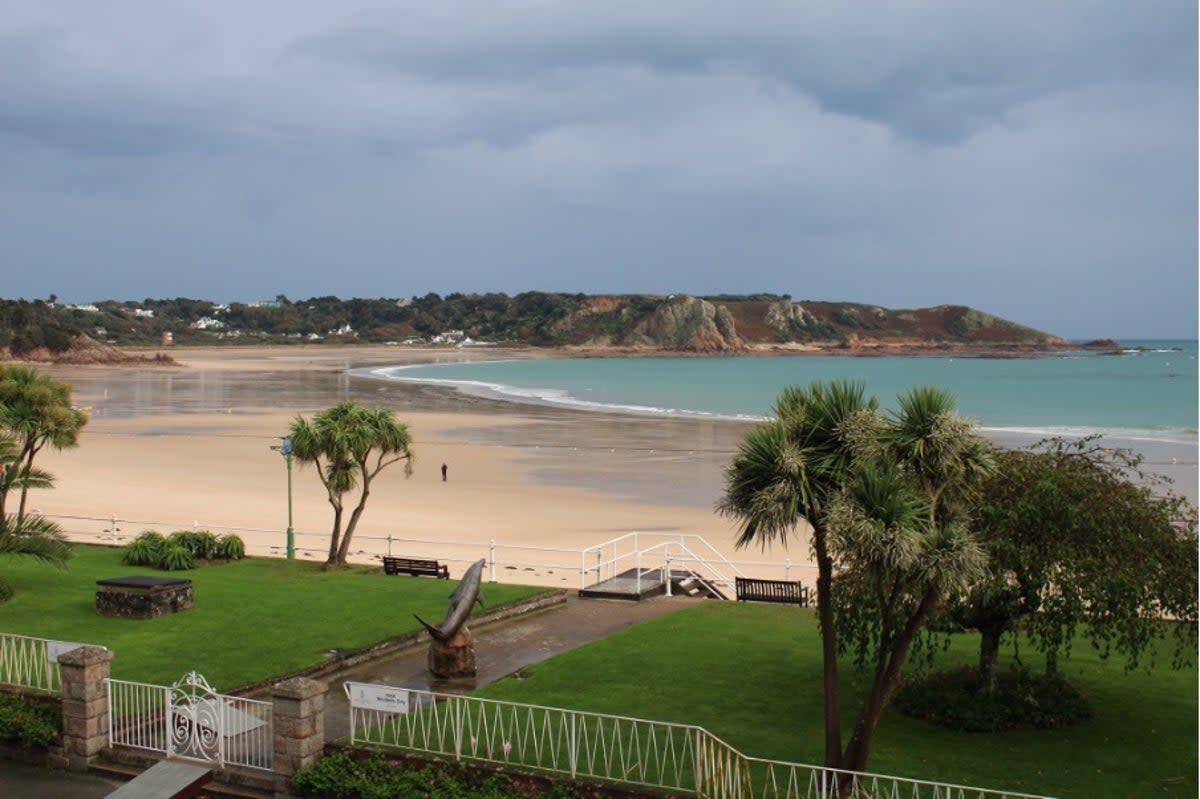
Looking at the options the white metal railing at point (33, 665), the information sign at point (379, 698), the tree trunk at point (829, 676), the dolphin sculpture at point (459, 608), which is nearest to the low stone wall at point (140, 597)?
the white metal railing at point (33, 665)

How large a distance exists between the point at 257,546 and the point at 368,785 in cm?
1778

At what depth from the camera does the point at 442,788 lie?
39.0 ft

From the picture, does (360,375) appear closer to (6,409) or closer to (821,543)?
(6,409)

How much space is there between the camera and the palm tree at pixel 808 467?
36.3ft

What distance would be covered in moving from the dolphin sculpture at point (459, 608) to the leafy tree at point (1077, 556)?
273 inches

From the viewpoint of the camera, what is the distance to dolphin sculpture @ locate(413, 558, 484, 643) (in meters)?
16.1

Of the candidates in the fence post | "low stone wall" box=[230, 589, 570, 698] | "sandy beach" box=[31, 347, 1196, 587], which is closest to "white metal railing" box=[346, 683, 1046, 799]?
the fence post

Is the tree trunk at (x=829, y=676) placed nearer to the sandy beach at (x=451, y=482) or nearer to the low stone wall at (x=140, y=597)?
the sandy beach at (x=451, y=482)

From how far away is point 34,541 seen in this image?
18.4 meters

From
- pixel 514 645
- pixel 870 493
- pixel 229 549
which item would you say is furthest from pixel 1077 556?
pixel 229 549

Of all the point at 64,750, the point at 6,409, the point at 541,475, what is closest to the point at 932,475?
the point at 64,750

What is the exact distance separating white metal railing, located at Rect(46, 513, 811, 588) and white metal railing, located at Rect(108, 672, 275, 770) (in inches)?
441

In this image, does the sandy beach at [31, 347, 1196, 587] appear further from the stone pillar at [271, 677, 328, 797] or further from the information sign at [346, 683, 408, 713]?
the stone pillar at [271, 677, 328, 797]

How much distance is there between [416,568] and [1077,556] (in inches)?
566
